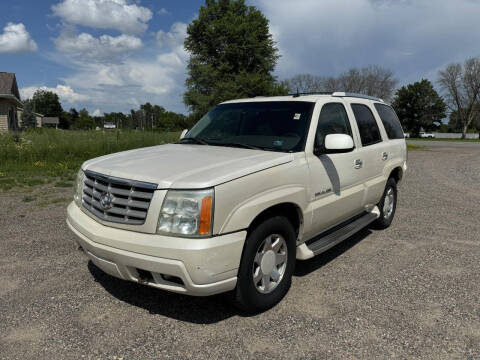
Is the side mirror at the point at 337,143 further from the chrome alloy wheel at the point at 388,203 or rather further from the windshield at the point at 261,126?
the chrome alloy wheel at the point at 388,203

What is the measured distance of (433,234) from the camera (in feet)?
17.7

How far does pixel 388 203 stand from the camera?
5.65 m

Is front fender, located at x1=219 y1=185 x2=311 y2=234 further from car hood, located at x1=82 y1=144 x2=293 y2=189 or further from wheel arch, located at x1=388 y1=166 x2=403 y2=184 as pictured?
wheel arch, located at x1=388 y1=166 x2=403 y2=184

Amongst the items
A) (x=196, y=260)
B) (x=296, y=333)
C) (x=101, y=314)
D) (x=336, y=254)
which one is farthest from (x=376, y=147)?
(x=101, y=314)

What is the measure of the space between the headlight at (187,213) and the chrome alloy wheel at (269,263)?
615mm

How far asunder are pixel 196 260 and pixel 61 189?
696cm

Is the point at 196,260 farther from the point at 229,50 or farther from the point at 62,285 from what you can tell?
the point at 229,50

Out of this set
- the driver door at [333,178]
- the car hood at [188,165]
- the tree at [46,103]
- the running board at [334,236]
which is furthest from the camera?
the tree at [46,103]

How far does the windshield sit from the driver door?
0.62ft

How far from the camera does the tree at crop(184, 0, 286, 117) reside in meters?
32.5

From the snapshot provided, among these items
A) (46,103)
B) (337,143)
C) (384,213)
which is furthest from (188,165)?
(46,103)

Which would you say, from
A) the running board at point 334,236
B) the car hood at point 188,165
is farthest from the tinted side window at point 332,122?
the running board at point 334,236

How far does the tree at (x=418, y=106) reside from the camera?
6556 cm

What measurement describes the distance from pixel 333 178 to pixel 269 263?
1232mm
